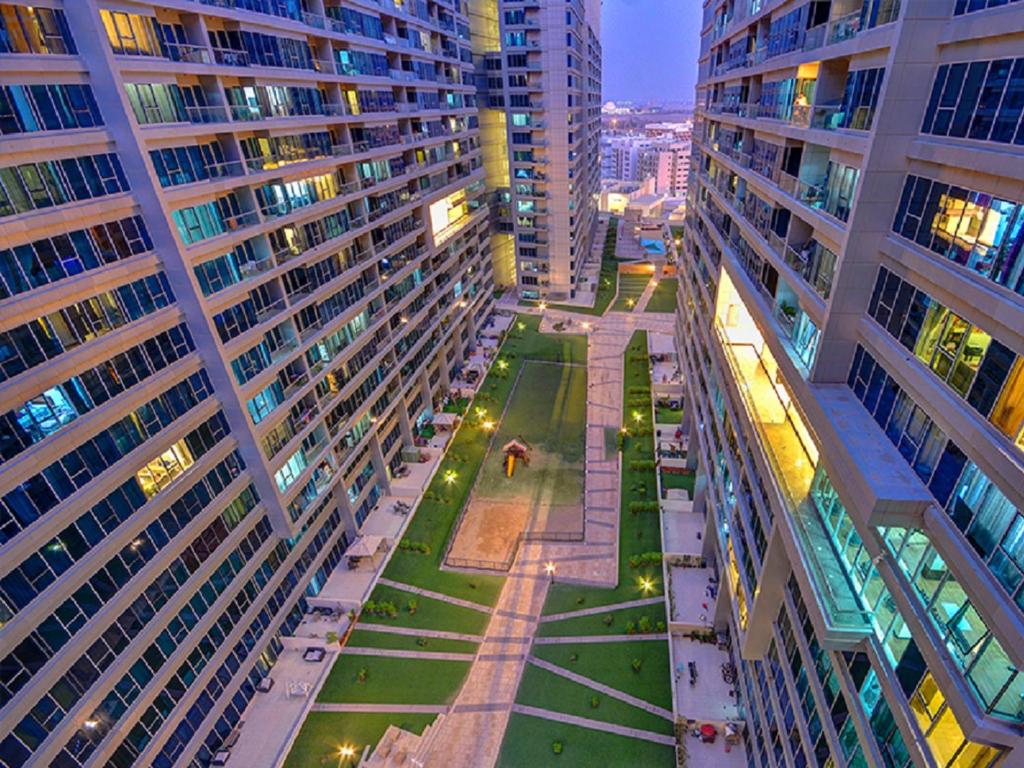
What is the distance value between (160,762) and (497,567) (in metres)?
24.7

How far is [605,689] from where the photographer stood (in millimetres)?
35719

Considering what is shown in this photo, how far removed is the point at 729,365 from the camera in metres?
33.4

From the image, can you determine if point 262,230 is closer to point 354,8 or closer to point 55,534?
point 55,534

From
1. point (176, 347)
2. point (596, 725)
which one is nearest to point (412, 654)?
point (596, 725)

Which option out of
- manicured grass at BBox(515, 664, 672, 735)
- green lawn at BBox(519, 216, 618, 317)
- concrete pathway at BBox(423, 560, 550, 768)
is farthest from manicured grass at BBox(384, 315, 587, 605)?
green lawn at BBox(519, 216, 618, 317)

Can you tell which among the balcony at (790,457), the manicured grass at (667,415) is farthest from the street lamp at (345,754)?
the manicured grass at (667,415)

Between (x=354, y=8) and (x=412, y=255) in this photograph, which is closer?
(x=354, y=8)

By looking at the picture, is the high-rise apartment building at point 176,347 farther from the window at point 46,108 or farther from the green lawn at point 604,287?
the green lawn at point 604,287

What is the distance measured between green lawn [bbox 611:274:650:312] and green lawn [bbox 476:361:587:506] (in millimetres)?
23584

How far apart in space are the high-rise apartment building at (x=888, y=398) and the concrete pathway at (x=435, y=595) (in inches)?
775

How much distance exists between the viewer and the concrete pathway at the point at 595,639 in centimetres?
3850

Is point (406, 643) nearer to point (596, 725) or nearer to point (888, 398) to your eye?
point (596, 725)

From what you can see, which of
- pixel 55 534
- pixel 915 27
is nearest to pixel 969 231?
pixel 915 27

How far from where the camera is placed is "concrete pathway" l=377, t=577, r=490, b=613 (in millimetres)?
42188
